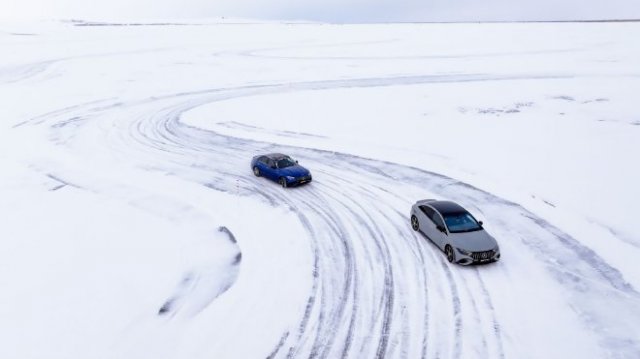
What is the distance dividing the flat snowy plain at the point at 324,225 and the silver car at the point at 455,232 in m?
0.44

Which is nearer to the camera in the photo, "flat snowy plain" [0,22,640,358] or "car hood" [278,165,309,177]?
"flat snowy plain" [0,22,640,358]

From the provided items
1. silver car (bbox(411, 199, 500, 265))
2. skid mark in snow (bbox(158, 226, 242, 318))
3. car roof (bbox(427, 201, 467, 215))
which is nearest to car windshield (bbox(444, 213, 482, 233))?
silver car (bbox(411, 199, 500, 265))

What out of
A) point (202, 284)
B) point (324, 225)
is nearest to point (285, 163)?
point (324, 225)

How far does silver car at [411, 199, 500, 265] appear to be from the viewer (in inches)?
553

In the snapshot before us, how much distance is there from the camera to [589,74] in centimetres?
4603

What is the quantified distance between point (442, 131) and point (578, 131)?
783 cm

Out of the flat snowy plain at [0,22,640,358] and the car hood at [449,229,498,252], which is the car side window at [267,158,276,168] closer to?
the flat snowy plain at [0,22,640,358]

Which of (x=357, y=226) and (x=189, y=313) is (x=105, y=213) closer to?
(x=189, y=313)

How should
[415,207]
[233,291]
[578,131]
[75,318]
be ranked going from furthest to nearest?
1. [578,131]
2. [415,207]
3. [233,291]
4. [75,318]

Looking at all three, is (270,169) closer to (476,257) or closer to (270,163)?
(270,163)

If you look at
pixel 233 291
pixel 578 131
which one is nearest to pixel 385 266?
pixel 233 291

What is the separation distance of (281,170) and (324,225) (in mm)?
5028

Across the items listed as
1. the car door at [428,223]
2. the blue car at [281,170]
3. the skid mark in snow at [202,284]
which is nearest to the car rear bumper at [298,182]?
the blue car at [281,170]

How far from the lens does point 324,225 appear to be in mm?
17344
